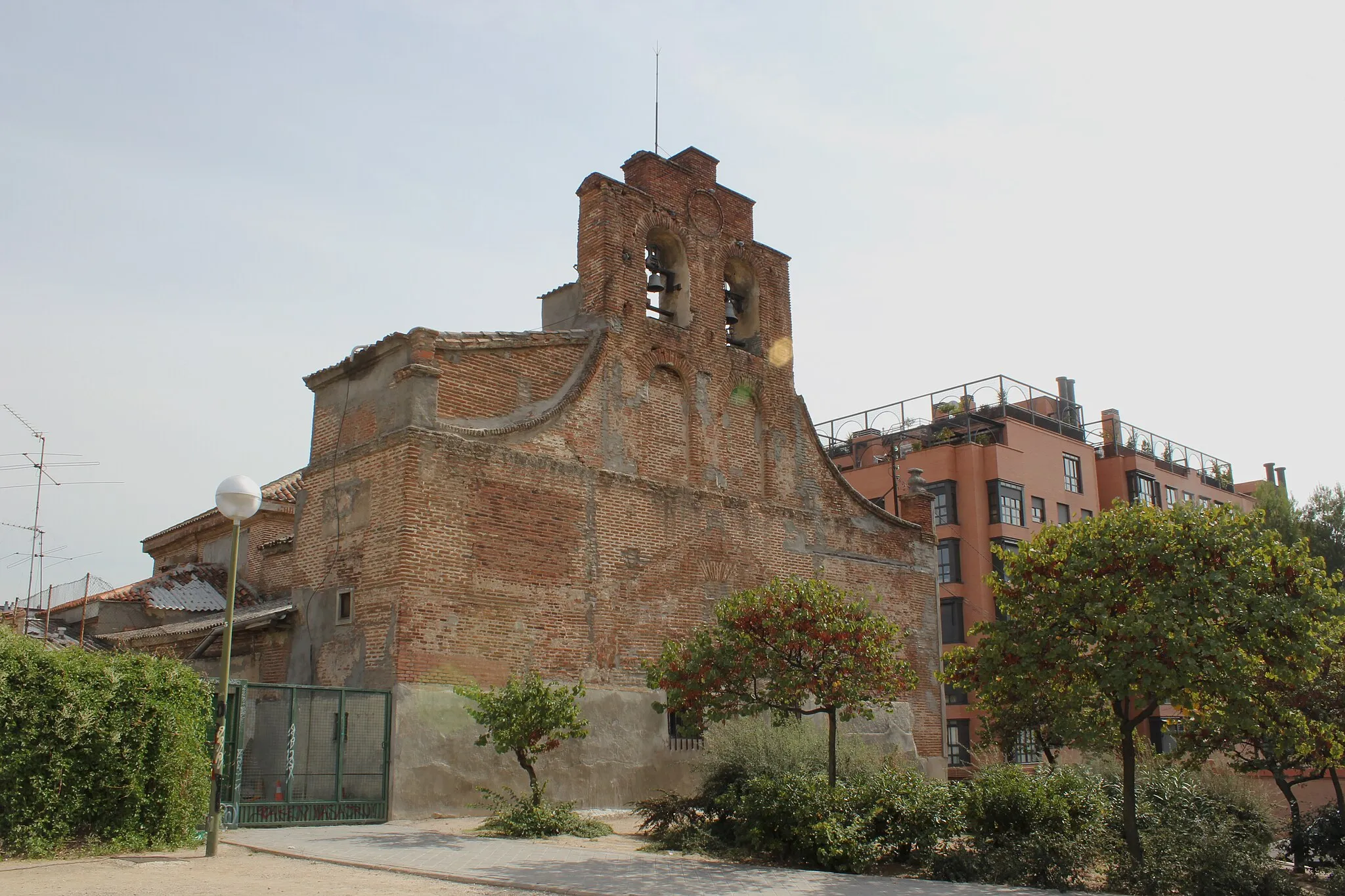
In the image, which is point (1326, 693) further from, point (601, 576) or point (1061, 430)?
point (1061, 430)

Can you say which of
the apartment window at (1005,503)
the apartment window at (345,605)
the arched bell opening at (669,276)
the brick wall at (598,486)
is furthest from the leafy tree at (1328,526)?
the apartment window at (345,605)

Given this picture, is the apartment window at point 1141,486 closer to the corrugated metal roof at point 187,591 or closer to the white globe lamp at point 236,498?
the corrugated metal roof at point 187,591

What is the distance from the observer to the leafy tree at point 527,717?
47.0 feet

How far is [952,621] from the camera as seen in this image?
36375 millimetres

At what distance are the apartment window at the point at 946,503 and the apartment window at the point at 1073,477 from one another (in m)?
5.64

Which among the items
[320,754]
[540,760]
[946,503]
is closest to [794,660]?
[540,760]

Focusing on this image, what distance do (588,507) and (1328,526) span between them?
24944 millimetres

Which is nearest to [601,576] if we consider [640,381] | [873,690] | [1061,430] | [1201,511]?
[640,381]

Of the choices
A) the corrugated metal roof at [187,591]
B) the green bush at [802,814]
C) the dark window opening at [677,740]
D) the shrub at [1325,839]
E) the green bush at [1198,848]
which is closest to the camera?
the green bush at [1198,848]

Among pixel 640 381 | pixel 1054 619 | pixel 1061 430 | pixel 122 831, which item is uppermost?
pixel 1061 430

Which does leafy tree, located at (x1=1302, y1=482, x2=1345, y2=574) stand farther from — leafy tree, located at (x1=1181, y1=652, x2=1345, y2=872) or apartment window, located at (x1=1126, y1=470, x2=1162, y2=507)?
leafy tree, located at (x1=1181, y1=652, x2=1345, y2=872)

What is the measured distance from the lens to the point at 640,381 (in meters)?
20.3

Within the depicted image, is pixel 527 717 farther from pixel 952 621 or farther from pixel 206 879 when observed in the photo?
pixel 952 621

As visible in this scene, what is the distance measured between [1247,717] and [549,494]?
1060 cm
